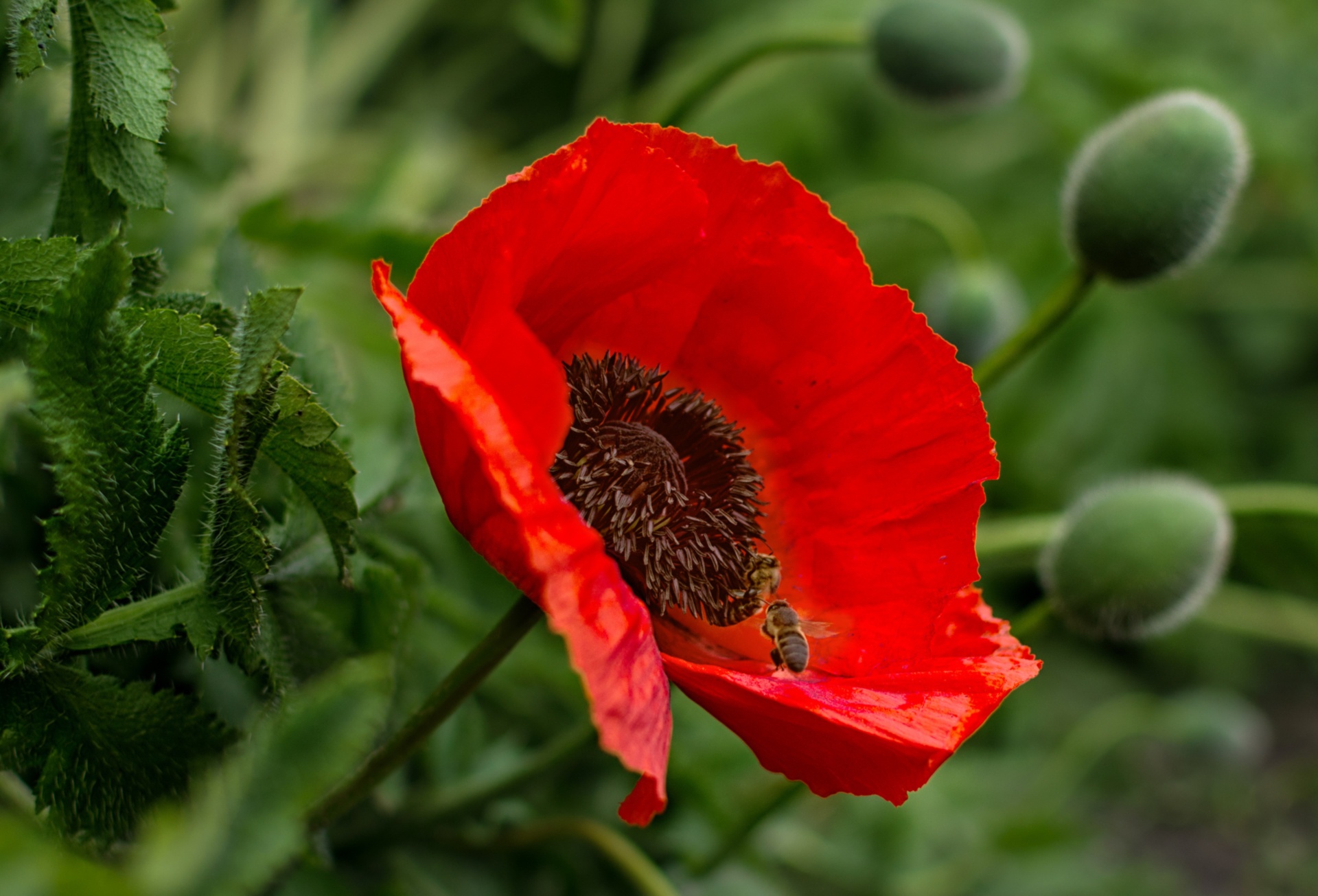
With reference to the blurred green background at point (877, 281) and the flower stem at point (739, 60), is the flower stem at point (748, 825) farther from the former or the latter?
the flower stem at point (739, 60)

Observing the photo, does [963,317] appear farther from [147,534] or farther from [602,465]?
[147,534]

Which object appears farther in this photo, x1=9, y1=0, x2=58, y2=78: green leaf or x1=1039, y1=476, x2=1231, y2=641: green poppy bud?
x1=1039, y1=476, x2=1231, y2=641: green poppy bud

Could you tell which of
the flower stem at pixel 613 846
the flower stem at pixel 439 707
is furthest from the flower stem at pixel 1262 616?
the flower stem at pixel 439 707

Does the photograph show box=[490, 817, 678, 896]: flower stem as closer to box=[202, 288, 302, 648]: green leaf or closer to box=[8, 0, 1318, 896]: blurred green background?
box=[8, 0, 1318, 896]: blurred green background

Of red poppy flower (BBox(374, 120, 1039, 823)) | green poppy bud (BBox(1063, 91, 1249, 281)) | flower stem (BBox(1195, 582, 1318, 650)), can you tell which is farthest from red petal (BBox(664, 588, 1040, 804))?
flower stem (BBox(1195, 582, 1318, 650))

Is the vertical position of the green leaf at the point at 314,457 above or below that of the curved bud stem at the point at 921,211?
above

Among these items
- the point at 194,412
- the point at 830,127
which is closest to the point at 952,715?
the point at 194,412
